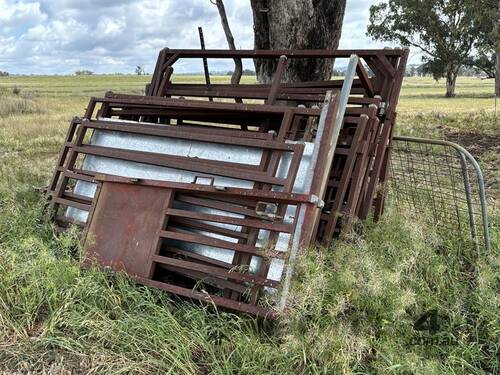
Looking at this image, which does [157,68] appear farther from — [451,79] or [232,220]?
[451,79]

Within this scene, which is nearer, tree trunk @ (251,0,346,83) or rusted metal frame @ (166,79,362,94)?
rusted metal frame @ (166,79,362,94)

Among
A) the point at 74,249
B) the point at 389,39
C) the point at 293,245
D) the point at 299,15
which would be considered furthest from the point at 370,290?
the point at 389,39

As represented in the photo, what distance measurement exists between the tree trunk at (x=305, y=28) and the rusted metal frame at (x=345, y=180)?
2446mm

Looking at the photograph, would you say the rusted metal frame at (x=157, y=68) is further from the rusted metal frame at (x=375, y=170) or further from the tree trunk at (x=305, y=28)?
the rusted metal frame at (x=375, y=170)

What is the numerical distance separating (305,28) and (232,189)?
3.34 m

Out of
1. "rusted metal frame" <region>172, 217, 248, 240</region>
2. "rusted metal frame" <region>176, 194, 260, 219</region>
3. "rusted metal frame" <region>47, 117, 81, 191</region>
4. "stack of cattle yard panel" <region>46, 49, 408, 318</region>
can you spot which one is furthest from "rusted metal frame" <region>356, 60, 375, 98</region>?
"rusted metal frame" <region>47, 117, 81, 191</region>

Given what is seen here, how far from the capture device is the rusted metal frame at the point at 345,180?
3.54 m

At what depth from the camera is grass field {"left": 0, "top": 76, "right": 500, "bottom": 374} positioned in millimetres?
2654

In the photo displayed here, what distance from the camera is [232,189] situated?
10.8 feet

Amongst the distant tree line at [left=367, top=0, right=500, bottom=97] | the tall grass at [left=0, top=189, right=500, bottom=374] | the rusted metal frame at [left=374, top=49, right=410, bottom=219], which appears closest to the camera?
the tall grass at [left=0, top=189, right=500, bottom=374]

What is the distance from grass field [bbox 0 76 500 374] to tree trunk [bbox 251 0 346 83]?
9.28ft

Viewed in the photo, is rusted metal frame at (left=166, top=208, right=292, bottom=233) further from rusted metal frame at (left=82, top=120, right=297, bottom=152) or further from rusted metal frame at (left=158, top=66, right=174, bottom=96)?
rusted metal frame at (left=158, top=66, right=174, bottom=96)

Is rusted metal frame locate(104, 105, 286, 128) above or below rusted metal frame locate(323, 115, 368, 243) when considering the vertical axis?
above

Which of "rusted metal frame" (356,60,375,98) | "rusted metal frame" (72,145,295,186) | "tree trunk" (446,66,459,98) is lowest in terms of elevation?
"rusted metal frame" (72,145,295,186)
